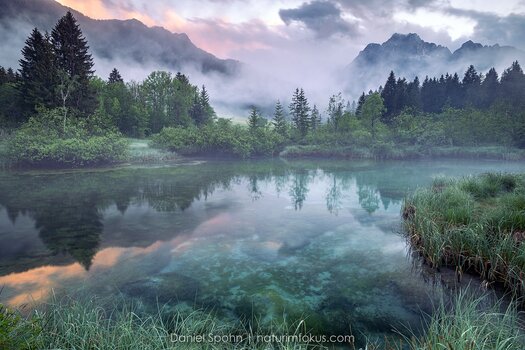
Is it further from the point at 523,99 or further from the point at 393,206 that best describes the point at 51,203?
the point at 523,99

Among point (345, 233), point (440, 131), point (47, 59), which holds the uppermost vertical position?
point (47, 59)

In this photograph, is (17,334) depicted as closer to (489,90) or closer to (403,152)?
(403,152)

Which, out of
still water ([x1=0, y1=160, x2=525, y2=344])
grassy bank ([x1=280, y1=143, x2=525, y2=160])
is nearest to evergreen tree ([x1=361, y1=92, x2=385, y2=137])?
grassy bank ([x1=280, y1=143, x2=525, y2=160])

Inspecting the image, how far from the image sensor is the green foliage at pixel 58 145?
32062 millimetres

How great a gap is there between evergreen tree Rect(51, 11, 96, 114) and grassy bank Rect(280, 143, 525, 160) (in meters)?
34.3

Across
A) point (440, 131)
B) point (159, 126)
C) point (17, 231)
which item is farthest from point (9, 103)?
point (440, 131)

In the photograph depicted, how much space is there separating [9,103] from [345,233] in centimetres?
5794

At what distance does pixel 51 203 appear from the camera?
1792 cm

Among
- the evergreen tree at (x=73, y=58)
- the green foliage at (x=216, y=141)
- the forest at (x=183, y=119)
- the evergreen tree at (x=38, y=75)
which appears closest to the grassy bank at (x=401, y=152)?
the forest at (x=183, y=119)

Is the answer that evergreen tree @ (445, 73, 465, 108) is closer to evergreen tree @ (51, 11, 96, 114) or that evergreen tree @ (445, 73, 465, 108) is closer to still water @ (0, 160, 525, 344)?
still water @ (0, 160, 525, 344)

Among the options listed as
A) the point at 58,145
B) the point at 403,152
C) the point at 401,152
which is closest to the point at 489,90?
the point at 403,152

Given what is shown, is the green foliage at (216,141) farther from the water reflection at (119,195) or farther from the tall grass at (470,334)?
the tall grass at (470,334)

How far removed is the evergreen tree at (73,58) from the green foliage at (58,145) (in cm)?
651

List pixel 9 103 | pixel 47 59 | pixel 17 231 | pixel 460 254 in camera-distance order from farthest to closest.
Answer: pixel 9 103
pixel 47 59
pixel 17 231
pixel 460 254
